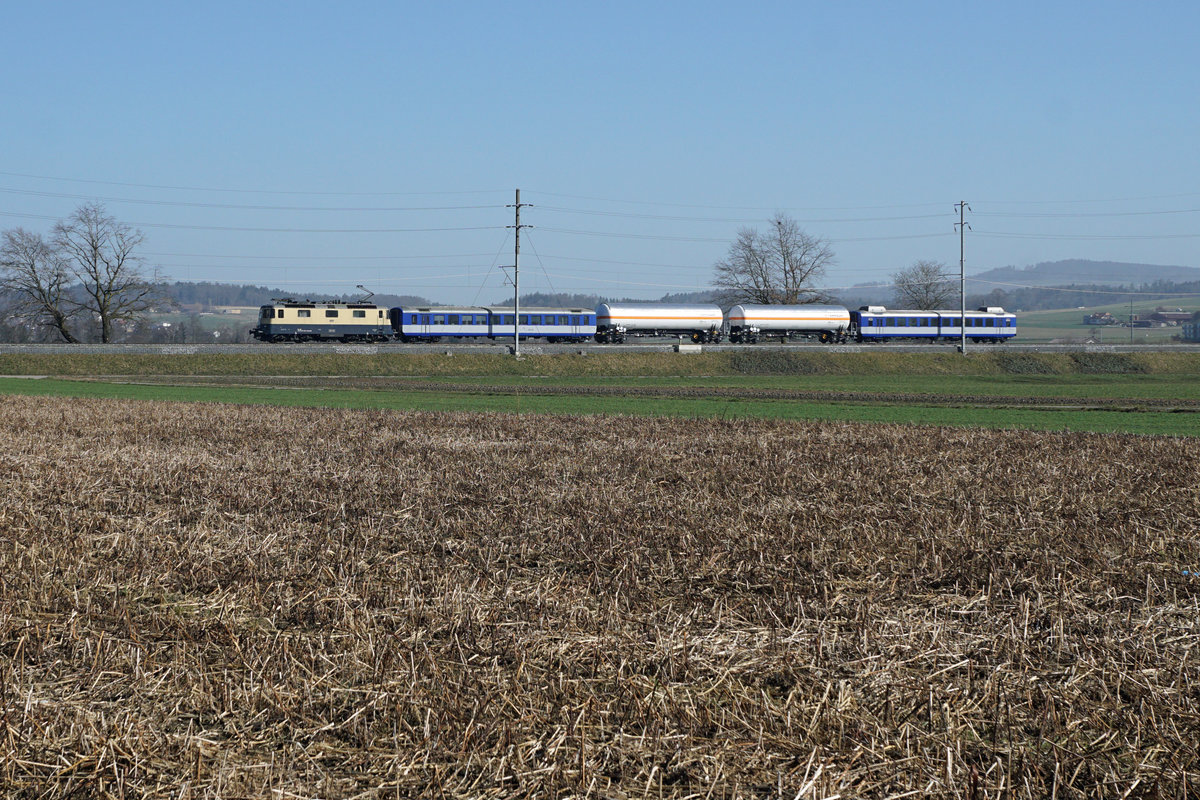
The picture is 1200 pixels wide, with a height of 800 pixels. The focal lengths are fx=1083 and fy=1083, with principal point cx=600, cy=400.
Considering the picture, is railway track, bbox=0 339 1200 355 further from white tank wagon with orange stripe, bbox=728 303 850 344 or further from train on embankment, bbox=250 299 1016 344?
white tank wagon with orange stripe, bbox=728 303 850 344

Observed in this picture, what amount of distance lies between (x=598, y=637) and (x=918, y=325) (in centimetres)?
9601

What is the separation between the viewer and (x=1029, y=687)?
6.06 metres

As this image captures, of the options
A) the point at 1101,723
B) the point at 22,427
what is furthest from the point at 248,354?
the point at 1101,723

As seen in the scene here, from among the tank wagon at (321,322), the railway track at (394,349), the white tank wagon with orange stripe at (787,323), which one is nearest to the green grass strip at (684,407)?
the railway track at (394,349)

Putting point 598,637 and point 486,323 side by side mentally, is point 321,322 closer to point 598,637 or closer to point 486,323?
point 486,323

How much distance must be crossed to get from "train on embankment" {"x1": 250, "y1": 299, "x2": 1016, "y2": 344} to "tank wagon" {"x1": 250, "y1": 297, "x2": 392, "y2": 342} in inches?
3.1

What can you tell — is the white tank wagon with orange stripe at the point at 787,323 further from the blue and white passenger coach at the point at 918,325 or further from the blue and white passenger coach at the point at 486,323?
the blue and white passenger coach at the point at 486,323

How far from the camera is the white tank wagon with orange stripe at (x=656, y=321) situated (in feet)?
304

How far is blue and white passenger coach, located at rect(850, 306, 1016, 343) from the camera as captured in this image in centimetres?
9762

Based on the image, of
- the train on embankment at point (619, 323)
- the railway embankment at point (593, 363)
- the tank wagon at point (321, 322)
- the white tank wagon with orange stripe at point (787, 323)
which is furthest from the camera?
Answer: the white tank wagon with orange stripe at point (787, 323)

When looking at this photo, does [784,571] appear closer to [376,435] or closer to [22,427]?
[376,435]

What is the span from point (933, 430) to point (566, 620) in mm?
20272

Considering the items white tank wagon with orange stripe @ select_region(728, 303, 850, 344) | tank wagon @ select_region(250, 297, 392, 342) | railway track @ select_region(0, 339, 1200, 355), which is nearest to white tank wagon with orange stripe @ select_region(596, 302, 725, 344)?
white tank wagon with orange stripe @ select_region(728, 303, 850, 344)

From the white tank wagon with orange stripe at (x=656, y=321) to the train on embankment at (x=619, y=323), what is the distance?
3.4 inches
